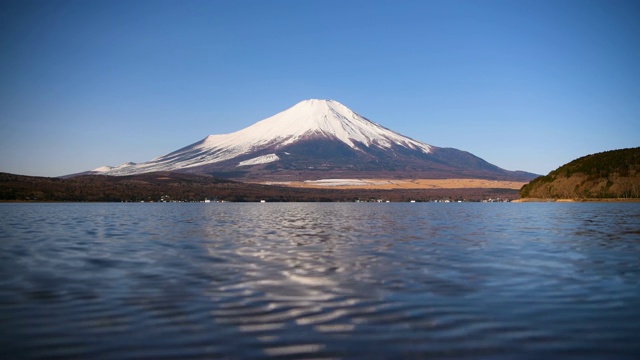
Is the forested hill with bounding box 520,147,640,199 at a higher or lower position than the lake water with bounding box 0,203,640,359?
higher

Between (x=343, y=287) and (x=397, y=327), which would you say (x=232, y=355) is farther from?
(x=343, y=287)

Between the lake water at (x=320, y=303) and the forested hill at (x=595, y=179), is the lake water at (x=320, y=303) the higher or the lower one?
the lower one

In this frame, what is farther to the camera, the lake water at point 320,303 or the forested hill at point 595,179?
the forested hill at point 595,179

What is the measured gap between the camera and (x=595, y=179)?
147375 millimetres

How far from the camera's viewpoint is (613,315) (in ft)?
36.5

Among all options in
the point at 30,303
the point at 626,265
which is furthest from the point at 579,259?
the point at 30,303

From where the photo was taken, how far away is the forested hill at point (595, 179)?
140 metres

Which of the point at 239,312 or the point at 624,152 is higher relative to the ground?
the point at 624,152

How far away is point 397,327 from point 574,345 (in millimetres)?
2931

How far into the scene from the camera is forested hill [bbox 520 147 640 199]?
5492 inches

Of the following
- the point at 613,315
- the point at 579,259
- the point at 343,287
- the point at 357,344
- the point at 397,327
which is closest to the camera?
the point at 357,344

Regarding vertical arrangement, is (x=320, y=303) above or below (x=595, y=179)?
below

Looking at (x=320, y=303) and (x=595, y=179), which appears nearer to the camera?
(x=320, y=303)

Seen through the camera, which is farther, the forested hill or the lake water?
the forested hill
